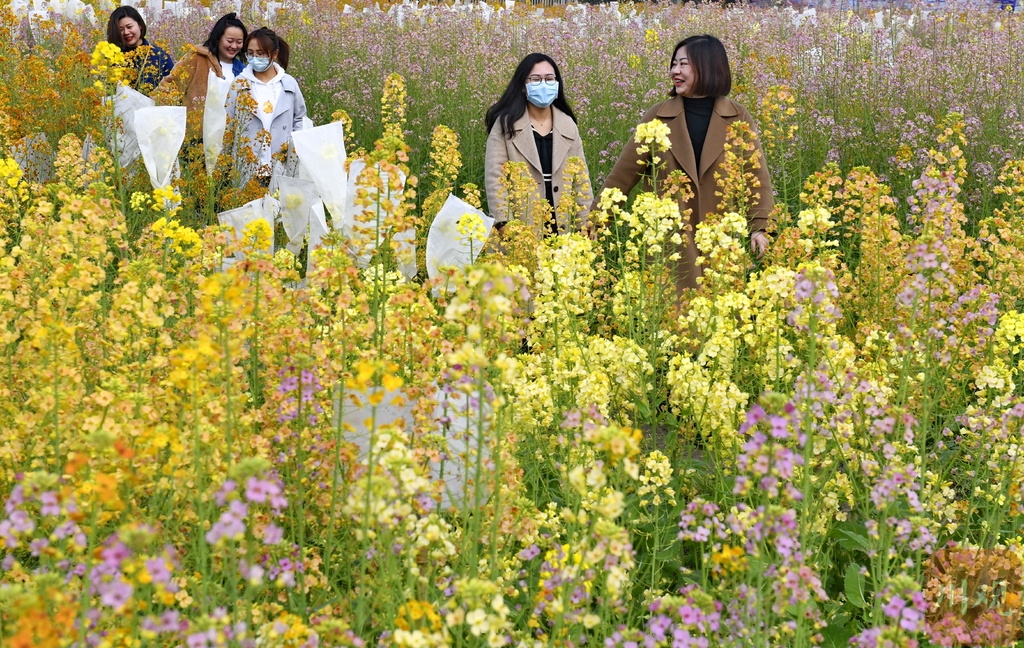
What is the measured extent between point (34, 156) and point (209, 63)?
1398 mm

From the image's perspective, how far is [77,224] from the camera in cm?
295

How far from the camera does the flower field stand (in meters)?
1.92

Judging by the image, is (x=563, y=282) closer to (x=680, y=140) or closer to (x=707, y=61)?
(x=680, y=140)

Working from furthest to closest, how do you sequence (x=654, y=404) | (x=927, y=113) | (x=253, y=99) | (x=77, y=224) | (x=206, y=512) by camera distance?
(x=927, y=113)
(x=253, y=99)
(x=654, y=404)
(x=77, y=224)
(x=206, y=512)

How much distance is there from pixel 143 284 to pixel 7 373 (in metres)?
0.44

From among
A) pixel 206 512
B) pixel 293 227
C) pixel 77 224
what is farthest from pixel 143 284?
pixel 293 227

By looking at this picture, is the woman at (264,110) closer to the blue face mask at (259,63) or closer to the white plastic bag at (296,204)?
the blue face mask at (259,63)

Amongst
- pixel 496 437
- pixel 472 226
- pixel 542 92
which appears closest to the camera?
pixel 496 437

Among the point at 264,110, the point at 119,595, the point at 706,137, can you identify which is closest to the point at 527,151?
the point at 706,137

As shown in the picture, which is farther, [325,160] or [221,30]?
[221,30]

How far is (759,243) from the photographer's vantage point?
5.07 metres

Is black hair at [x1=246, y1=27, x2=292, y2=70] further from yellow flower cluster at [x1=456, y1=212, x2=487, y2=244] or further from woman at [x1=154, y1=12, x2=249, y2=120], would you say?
yellow flower cluster at [x1=456, y1=212, x2=487, y2=244]

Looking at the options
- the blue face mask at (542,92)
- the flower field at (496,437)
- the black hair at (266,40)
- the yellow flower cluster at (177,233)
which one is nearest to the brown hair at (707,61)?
the flower field at (496,437)

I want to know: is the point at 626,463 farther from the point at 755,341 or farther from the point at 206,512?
the point at 755,341
